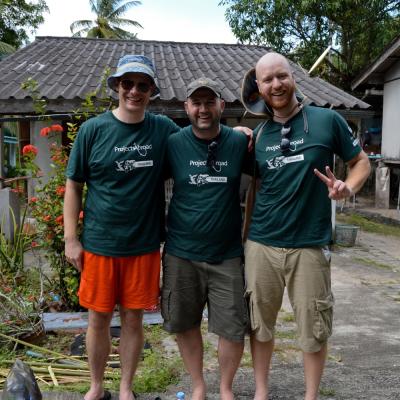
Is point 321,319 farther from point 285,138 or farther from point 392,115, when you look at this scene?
point 392,115

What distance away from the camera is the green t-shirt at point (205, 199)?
268cm

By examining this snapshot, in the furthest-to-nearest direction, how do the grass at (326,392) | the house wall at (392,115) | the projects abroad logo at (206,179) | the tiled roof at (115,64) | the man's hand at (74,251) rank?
the house wall at (392,115)
the tiled roof at (115,64)
the grass at (326,392)
the man's hand at (74,251)
the projects abroad logo at (206,179)

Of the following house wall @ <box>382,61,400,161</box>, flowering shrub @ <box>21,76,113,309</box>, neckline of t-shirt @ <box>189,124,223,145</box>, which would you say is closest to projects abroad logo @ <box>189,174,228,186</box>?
neckline of t-shirt @ <box>189,124,223,145</box>

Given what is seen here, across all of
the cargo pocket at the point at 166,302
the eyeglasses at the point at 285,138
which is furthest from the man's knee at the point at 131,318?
the eyeglasses at the point at 285,138

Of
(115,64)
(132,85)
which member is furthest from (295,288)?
(115,64)

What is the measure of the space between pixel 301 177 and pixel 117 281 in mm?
1189

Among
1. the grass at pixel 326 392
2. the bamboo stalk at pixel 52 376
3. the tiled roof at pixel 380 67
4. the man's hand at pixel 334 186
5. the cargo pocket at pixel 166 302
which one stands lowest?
the grass at pixel 326 392

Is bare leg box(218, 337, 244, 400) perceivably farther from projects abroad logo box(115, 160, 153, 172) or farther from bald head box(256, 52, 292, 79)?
bald head box(256, 52, 292, 79)

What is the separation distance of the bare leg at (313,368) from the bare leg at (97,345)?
1.15m

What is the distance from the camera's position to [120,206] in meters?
2.69

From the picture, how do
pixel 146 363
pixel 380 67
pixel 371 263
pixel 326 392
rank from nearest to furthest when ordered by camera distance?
pixel 326 392
pixel 146 363
pixel 371 263
pixel 380 67

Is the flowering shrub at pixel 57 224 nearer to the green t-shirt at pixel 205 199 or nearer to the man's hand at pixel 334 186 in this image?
the green t-shirt at pixel 205 199

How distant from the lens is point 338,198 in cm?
243

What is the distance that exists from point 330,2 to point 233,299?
13.9m
